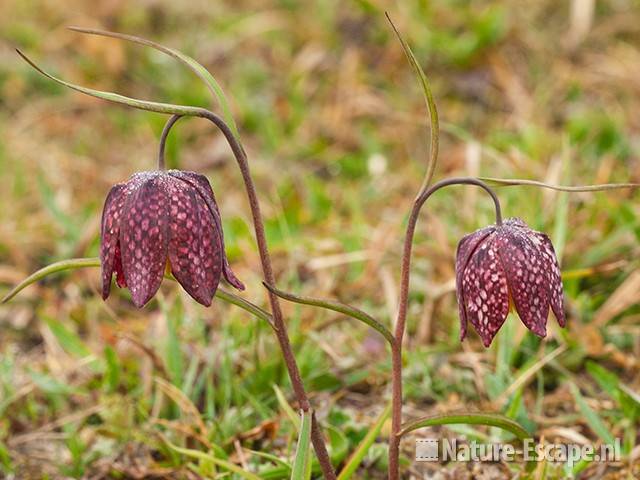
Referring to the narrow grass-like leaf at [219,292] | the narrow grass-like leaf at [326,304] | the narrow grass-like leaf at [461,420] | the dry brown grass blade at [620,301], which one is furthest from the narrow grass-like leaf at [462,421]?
the dry brown grass blade at [620,301]

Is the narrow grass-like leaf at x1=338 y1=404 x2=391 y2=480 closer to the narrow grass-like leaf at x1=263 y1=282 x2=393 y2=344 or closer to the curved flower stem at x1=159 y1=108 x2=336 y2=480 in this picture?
the curved flower stem at x1=159 y1=108 x2=336 y2=480

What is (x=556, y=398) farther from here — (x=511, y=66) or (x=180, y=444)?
(x=511, y=66)

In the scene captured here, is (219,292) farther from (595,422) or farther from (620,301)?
(620,301)

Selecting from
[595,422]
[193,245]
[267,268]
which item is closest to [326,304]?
[267,268]

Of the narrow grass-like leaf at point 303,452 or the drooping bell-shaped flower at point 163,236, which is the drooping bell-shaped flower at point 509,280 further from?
the drooping bell-shaped flower at point 163,236

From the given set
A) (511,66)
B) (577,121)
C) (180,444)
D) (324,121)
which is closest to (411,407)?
(180,444)
